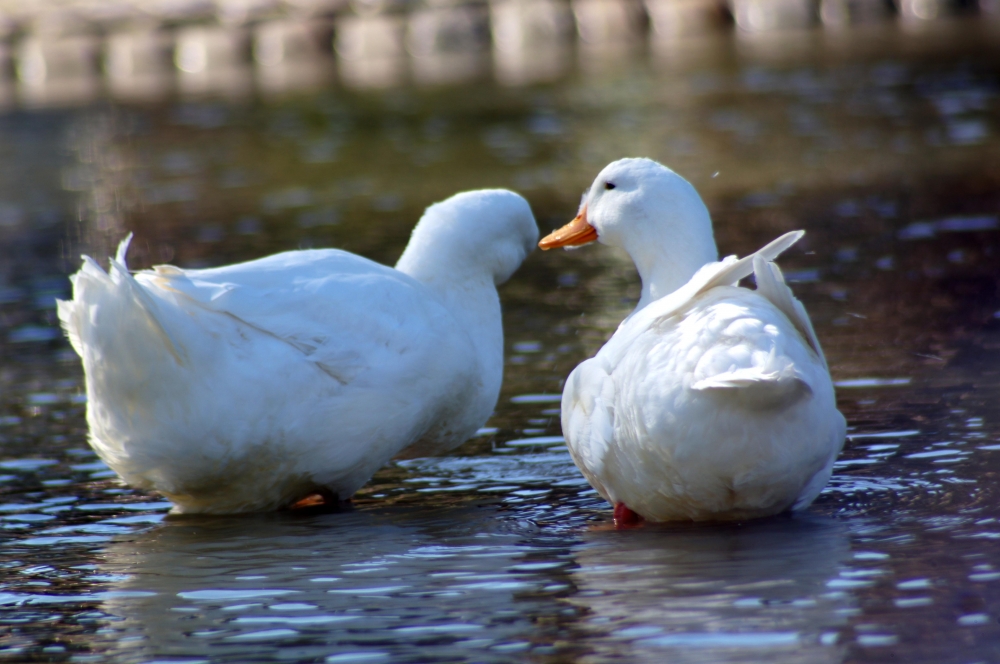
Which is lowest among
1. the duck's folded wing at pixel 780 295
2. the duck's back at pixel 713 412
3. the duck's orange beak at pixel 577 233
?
the duck's back at pixel 713 412

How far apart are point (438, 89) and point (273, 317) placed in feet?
63.6

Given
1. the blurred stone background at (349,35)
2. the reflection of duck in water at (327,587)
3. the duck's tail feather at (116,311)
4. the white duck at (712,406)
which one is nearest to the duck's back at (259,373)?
the duck's tail feather at (116,311)

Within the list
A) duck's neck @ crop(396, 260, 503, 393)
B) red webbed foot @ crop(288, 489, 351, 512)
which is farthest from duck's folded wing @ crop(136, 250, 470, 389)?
red webbed foot @ crop(288, 489, 351, 512)

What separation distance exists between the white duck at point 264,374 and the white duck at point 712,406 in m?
0.70

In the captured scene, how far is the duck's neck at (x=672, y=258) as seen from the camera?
17.6ft

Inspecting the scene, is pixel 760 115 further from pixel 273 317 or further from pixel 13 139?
pixel 273 317

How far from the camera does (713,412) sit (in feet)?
14.1

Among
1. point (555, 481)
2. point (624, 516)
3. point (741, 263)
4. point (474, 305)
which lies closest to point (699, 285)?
point (741, 263)

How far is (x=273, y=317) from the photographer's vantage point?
17.1 feet

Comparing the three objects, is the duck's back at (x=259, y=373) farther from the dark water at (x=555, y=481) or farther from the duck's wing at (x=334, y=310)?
the dark water at (x=555, y=481)

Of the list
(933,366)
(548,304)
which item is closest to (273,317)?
(933,366)

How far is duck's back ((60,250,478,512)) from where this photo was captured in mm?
4961

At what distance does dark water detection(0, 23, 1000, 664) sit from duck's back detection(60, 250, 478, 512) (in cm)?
23

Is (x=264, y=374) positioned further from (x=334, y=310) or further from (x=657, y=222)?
(x=657, y=222)
